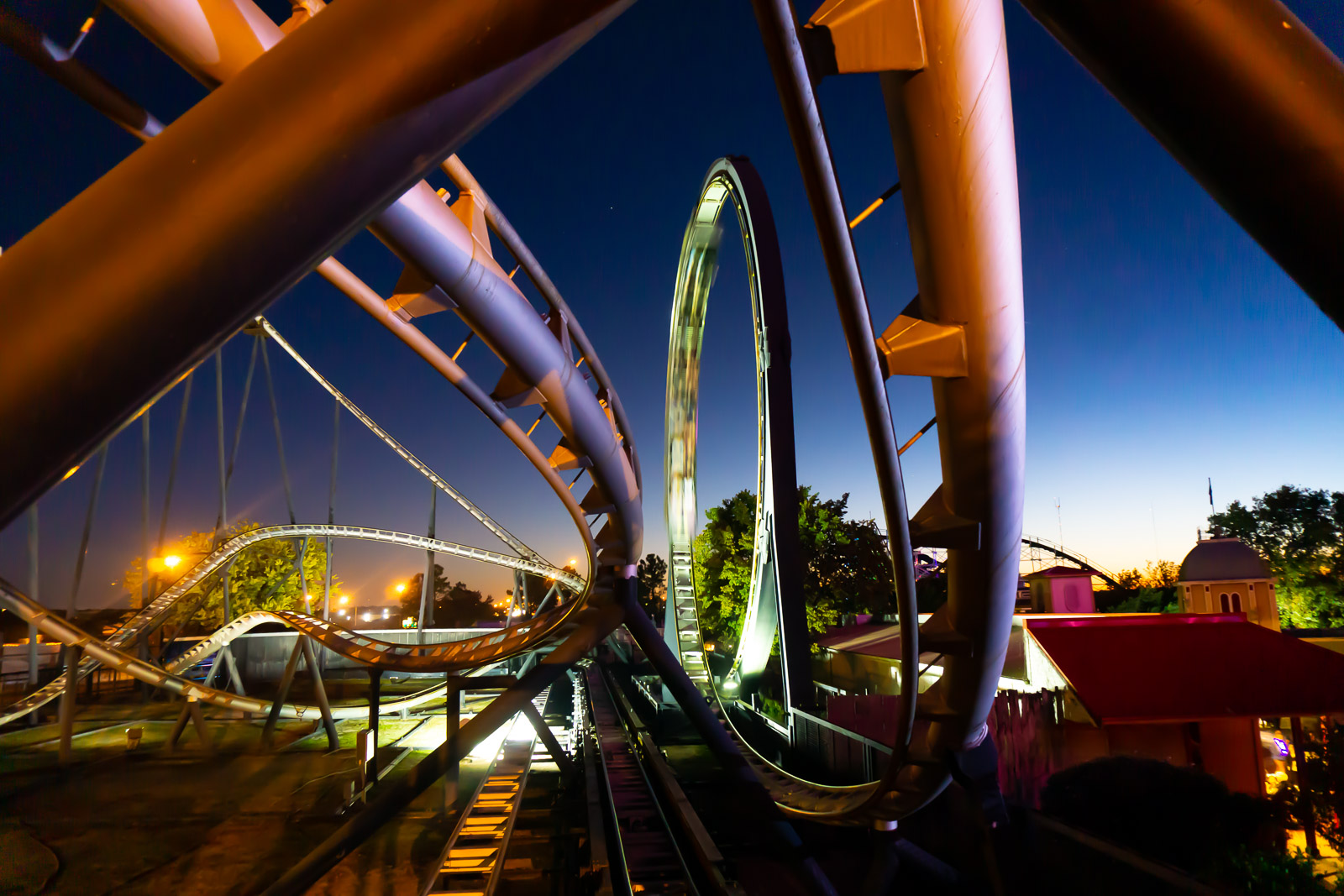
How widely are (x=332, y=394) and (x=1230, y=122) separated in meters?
28.8

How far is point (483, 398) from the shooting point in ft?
19.8

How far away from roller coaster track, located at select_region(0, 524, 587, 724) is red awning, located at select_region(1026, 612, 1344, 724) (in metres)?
8.77

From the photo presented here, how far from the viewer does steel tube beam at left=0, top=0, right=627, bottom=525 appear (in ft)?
3.97

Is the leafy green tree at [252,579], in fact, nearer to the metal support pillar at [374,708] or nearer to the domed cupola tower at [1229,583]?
the metal support pillar at [374,708]

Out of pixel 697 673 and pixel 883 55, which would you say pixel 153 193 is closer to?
pixel 883 55

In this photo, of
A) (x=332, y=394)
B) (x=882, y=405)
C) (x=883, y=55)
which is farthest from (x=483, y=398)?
(x=332, y=394)

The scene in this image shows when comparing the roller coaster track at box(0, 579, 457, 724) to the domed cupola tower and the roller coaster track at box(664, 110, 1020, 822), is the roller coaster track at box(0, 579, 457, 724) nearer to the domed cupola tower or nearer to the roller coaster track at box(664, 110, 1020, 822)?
the roller coaster track at box(664, 110, 1020, 822)

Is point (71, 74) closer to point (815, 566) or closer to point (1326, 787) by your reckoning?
point (1326, 787)

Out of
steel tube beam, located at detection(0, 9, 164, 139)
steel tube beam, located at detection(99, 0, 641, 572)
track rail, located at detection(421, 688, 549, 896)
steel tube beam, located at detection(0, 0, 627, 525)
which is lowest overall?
track rail, located at detection(421, 688, 549, 896)

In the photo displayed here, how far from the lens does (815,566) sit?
34844mm

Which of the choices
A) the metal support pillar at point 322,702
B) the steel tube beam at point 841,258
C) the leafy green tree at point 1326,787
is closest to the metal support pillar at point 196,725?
the metal support pillar at point 322,702

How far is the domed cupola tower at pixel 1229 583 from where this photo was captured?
2917 centimetres

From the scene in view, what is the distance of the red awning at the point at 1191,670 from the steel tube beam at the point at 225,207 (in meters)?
13.1

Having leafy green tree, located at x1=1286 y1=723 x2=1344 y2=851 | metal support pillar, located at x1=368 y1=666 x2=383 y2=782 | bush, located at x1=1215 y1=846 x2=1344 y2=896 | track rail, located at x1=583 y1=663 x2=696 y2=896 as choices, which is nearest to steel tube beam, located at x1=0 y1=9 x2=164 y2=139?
track rail, located at x1=583 y1=663 x2=696 y2=896
